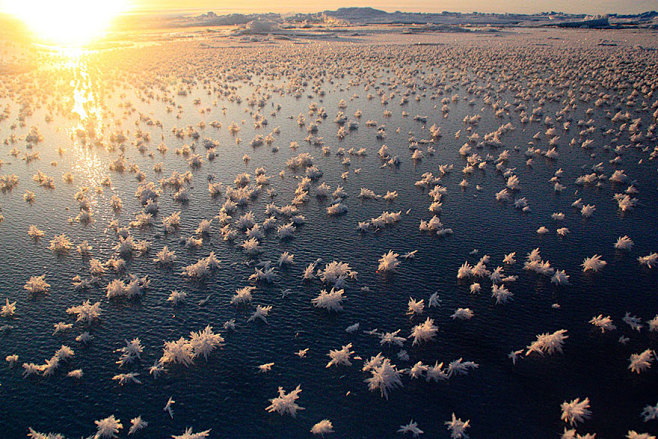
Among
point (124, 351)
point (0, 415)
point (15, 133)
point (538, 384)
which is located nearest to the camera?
point (0, 415)

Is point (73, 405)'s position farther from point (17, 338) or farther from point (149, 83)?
point (149, 83)

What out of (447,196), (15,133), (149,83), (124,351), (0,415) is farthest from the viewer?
(149,83)

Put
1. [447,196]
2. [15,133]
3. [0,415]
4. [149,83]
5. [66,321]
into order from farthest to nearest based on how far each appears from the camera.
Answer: [149,83] → [15,133] → [447,196] → [66,321] → [0,415]

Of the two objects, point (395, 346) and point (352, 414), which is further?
point (395, 346)

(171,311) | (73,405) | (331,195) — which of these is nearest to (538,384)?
(171,311)

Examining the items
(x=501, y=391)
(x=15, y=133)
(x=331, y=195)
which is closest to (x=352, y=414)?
(x=501, y=391)

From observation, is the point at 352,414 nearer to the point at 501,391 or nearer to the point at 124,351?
the point at 501,391

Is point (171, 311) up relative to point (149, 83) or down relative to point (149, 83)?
down

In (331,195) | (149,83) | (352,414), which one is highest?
(149,83)

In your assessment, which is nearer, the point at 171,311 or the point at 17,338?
the point at 17,338
